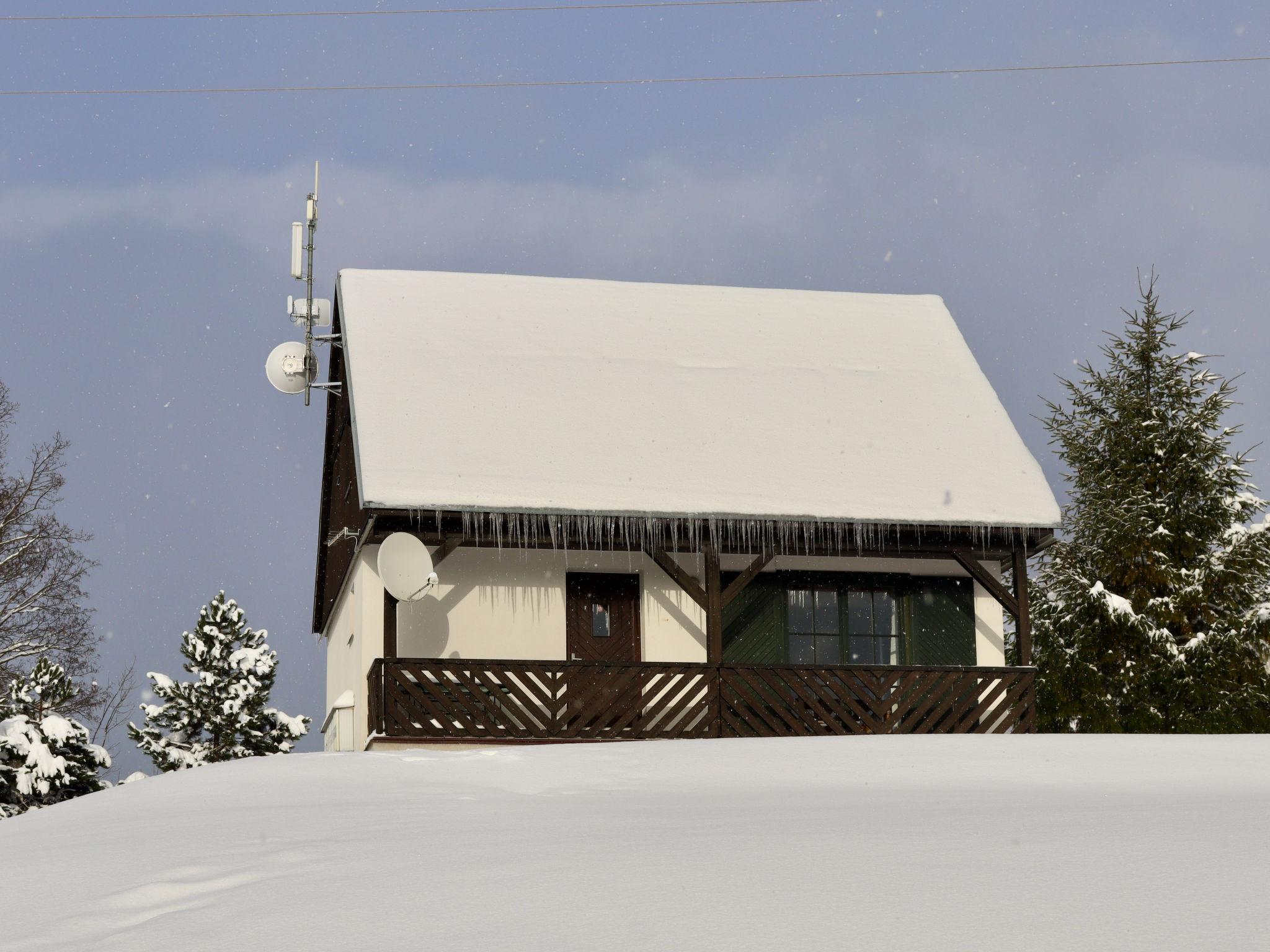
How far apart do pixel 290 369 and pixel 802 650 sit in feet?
22.7

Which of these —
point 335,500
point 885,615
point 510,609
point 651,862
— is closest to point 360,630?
point 510,609

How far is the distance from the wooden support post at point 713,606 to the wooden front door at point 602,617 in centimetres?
123

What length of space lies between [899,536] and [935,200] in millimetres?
189828

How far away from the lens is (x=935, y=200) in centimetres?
19725

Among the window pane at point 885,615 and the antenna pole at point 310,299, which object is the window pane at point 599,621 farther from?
the antenna pole at point 310,299

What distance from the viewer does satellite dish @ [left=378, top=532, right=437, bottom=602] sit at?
13.2 m

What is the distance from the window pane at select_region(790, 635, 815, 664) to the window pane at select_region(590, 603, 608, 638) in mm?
1915

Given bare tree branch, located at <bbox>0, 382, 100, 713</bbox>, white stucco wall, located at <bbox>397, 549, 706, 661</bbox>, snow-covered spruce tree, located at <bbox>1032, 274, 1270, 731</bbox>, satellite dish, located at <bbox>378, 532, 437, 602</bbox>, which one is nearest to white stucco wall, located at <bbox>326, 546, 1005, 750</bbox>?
white stucco wall, located at <bbox>397, 549, 706, 661</bbox>

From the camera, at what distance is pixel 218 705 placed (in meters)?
33.2

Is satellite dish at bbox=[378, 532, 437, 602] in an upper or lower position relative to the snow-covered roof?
lower

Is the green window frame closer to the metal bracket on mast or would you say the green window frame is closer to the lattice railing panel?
the lattice railing panel

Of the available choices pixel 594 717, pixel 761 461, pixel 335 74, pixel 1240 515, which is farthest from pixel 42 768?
pixel 335 74

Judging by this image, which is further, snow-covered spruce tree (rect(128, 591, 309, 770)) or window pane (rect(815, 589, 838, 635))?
snow-covered spruce tree (rect(128, 591, 309, 770))

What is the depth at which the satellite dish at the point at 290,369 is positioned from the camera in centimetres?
1772
